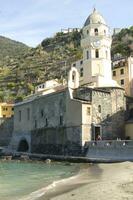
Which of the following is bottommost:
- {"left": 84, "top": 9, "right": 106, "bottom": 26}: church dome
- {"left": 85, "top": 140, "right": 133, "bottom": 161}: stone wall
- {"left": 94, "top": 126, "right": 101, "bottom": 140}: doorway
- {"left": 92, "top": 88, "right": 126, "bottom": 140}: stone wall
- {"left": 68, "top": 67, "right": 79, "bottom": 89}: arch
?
{"left": 85, "top": 140, "right": 133, "bottom": 161}: stone wall

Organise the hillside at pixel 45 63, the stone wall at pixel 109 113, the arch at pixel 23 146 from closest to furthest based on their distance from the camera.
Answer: the stone wall at pixel 109 113, the arch at pixel 23 146, the hillside at pixel 45 63

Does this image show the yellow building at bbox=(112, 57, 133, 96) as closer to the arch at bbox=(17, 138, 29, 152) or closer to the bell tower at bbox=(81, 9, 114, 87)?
the bell tower at bbox=(81, 9, 114, 87)

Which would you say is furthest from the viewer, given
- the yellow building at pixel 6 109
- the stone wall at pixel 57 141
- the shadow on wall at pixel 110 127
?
the yellow building at pixel 6 109

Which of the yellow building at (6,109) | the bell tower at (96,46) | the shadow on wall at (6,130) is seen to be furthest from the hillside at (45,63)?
the bell tower at (96,46)

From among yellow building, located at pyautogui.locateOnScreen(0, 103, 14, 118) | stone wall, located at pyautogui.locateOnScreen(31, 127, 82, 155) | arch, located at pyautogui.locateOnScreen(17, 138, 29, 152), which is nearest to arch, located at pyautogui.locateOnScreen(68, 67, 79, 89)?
stone wall, located at pyautogui.locateOnScreen(31, 127, 82, 155)

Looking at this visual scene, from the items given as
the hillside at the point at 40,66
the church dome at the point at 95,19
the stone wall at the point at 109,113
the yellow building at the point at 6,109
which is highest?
the hillside at the point at 40,66

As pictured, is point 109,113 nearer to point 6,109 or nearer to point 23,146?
point 23,146

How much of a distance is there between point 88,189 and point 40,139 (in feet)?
136

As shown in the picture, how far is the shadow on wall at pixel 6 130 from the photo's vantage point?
7750 cm

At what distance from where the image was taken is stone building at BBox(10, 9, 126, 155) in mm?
52938

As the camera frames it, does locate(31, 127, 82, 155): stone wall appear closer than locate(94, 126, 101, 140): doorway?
Yes

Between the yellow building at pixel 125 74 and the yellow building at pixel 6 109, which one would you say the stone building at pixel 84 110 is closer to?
the yellow building at pixel 125 74

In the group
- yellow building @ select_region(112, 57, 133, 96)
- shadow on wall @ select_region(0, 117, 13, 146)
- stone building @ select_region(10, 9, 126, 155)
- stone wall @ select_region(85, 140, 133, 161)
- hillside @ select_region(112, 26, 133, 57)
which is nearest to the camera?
stone wall @ select_region(85, 140, 133, 161)

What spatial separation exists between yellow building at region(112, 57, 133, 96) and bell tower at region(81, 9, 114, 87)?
7916mm
